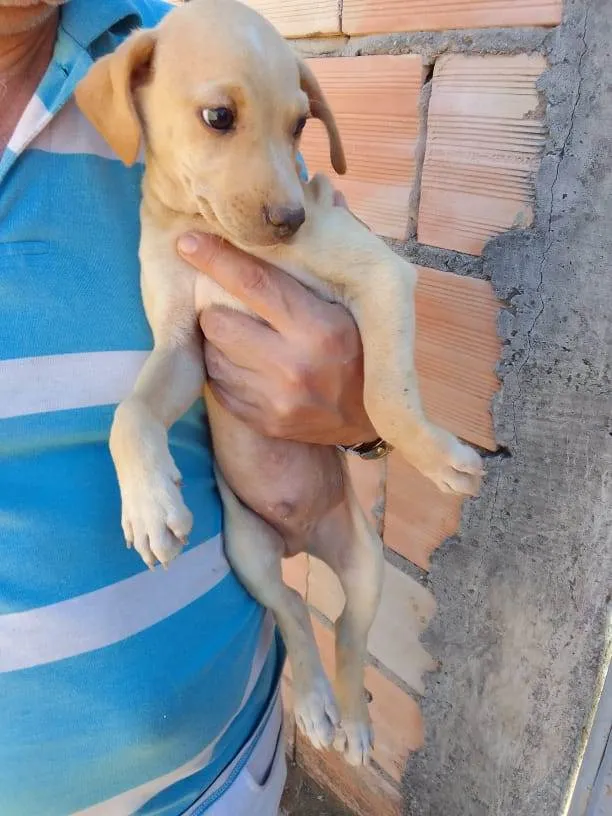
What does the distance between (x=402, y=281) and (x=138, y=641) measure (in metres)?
0.59

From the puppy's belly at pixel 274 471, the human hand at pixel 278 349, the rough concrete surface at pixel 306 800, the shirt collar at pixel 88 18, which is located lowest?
the rough concrete surface at pixel 306 800

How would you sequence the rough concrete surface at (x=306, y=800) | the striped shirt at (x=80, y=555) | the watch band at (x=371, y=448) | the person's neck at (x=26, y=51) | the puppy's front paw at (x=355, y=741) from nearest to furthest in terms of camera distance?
1. the striped shirt at (x=80, y=555)
2. the person's neck at (x=26, y=51)
3. the watch band at (x=371, y=448)
4. the puppy's front paw at (x=355, y=741)
5. the rough concrete surface at (x=306, y=800)

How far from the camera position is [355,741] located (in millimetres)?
1349

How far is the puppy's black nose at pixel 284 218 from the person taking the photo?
925mm

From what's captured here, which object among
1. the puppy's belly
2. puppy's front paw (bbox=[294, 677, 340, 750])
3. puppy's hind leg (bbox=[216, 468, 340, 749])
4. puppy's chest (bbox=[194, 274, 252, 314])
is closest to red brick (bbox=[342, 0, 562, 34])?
puppy's chest (bbox=[194, 274, 252, 314])

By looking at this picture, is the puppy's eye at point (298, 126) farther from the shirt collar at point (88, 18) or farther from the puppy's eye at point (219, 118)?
the shirt collar at point (88, 18)

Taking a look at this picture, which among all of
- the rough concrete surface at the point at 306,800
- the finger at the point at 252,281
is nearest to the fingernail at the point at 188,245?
the finger at the point at 252,281

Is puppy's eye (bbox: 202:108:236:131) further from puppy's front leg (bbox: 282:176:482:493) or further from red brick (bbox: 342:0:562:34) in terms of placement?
red brick (bbox: 342:0:562:34)

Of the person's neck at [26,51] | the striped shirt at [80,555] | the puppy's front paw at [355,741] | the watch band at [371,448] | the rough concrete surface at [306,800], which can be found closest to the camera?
the striped shirt at [80,555]

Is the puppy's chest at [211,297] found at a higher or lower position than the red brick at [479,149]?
lower

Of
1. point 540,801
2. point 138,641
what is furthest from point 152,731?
point 540,801

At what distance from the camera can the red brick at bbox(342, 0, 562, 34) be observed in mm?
1035

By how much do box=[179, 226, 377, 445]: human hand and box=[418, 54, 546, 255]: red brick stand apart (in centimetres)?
29

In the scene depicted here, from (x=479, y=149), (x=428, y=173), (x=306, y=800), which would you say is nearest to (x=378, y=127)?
(x=428, y=173)
